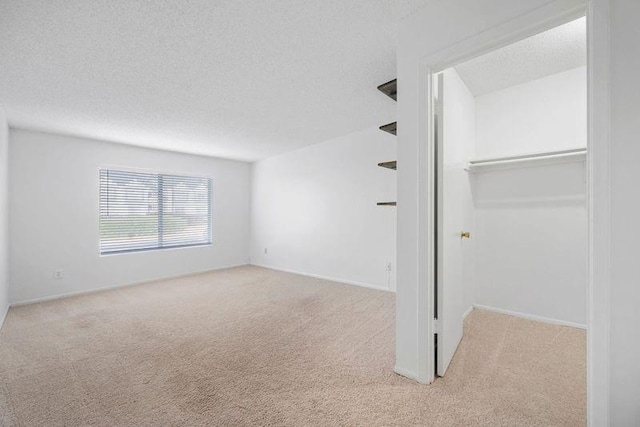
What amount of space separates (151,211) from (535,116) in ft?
18.2

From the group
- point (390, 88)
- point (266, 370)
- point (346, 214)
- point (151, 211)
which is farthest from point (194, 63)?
point (151, 211)

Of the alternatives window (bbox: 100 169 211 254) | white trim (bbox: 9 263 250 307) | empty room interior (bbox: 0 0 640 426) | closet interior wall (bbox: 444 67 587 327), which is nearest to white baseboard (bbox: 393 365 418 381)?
empty room interior (bbox: 0 0 640 426)

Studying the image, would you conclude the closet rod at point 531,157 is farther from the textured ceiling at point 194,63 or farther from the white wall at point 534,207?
the textured ceiling at point 194,63

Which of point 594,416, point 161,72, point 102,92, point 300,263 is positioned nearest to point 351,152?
point 300,263

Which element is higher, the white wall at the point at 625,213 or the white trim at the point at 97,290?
the white wall at the point at 625,213

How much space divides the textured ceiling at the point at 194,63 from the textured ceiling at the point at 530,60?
0.83 metres

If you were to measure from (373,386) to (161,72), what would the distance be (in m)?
2.85

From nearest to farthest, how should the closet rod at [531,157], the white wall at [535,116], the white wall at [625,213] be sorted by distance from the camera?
the white wall at [625,213] → the closet rod at [531,157] → the white wall at [535,116]

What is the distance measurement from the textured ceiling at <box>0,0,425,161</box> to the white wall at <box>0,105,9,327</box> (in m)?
0.26

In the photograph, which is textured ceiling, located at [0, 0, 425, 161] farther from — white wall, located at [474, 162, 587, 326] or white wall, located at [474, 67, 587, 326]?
white wall, located at [474, 162, 587, 326]

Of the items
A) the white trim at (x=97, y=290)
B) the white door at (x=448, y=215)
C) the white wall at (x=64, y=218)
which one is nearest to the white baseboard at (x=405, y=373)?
the white door at (x=448, y=215)

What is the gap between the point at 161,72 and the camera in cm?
222

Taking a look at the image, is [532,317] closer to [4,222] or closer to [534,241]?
[534,241]

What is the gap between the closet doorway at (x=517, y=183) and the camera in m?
2.08
